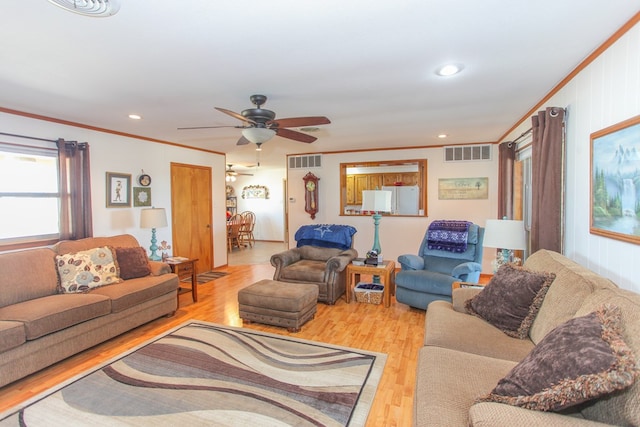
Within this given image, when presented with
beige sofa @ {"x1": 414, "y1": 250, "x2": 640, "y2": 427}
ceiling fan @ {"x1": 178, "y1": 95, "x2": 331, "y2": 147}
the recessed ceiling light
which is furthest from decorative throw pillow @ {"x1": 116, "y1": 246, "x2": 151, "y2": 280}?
the recessed ceiling light

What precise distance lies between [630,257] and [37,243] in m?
5.21

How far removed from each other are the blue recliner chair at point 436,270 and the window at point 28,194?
163 inches

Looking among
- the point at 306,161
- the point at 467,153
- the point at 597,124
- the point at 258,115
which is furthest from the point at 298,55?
the point at 306,161

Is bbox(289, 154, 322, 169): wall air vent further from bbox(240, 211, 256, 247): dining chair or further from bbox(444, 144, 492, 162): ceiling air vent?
bbox(240, 211, 256, 247): dining chair

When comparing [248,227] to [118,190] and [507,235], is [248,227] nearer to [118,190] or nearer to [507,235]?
[118,190]

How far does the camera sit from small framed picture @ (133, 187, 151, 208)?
4.71 meters

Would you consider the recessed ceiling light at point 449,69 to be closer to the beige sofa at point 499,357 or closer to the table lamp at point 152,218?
the beige sofa at point 499,357

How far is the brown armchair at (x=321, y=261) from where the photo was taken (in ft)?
13.6

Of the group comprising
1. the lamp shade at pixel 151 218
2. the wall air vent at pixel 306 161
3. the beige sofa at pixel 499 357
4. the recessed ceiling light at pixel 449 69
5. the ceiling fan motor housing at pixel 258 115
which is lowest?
the beige sofa at pixel 499 357

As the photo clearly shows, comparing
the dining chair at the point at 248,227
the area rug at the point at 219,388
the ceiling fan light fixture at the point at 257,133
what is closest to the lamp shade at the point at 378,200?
the ceiling fan light fixture at the point at 257,133

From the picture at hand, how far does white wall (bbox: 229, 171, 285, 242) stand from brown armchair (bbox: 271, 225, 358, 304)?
4959 millimetres

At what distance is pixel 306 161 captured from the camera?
651cm

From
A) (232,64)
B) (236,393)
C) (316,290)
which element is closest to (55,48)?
(232,64)

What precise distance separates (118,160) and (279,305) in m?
3.11
